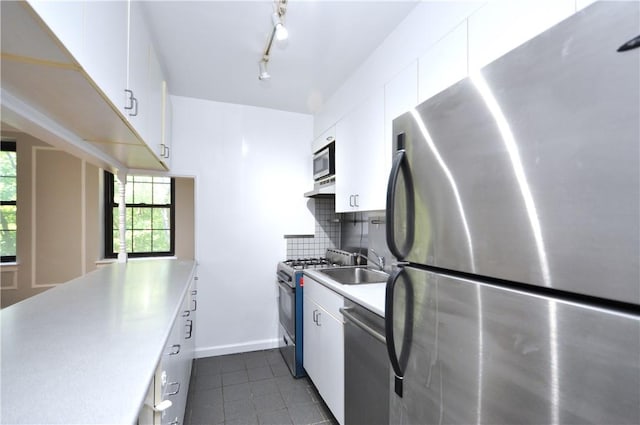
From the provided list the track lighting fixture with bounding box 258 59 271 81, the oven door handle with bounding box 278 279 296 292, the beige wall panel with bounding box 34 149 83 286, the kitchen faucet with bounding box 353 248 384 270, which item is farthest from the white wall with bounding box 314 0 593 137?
the beige wall panel with bounding box 34 149 83 286

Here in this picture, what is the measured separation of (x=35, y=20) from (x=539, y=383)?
142cm

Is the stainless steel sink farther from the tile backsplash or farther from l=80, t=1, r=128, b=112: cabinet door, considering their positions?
l=80, t=1, r=128, b=112: cabinet door

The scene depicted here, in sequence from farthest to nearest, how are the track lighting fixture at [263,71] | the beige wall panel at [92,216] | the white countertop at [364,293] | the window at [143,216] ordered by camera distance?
1. the window at [143,216]
2. the beige wall panel at [92,216]
3. the track lighting fixture at [263,71]
4. the white countertop at [364,293]

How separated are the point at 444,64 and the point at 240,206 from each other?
2.33 m

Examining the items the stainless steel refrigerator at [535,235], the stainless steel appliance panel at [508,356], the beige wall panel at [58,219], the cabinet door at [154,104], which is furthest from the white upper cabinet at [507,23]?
the beige wall panel at [58,219]

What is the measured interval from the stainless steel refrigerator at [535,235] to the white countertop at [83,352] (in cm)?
80

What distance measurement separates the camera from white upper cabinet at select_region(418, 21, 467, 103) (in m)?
1.27

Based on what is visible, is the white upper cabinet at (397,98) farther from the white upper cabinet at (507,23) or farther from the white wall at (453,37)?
the white upper cabinet at (507,23)

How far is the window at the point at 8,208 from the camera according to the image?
10.2 ft

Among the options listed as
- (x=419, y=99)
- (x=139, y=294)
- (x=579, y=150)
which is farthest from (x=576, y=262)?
(x=139, y=294)

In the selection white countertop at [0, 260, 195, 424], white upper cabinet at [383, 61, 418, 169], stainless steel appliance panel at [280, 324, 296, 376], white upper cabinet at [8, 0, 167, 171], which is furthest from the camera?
stainless steel appliance panel at [280, 324, 296, 376]

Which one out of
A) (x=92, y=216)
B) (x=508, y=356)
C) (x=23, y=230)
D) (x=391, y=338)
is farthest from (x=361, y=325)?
(x=23, y=230)

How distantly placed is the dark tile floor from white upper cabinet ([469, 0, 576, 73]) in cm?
235

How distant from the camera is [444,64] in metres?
1.36
